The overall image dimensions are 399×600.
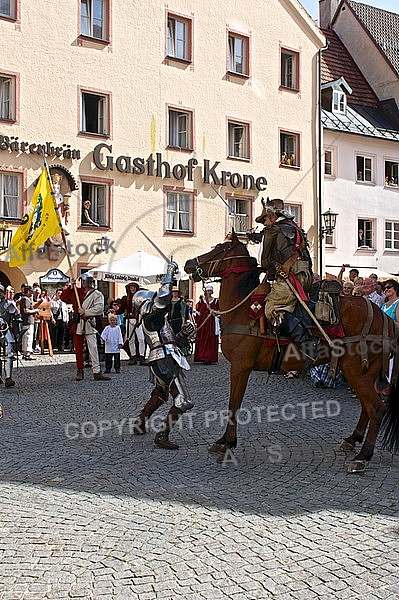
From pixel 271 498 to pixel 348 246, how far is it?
26.9m

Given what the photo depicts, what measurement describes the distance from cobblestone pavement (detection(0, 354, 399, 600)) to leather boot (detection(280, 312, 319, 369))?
3.64 feet

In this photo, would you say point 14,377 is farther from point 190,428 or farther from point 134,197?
point 134,197

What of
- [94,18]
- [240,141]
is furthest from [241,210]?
[94,18]

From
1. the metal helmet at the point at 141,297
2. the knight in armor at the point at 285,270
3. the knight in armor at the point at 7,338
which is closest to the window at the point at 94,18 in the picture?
the knight in armor at the point at 7,338

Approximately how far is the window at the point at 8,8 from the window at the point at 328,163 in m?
14.7

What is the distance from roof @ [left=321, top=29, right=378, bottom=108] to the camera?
35.7 metres

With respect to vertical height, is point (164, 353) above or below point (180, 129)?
below

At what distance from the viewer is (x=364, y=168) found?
33.3 meters

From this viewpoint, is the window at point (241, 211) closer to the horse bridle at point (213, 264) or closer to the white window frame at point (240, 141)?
the white window frame at point (240, 141)

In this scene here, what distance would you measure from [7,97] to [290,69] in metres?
12.9

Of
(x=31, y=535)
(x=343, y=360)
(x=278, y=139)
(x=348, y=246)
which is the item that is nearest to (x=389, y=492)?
(x=343, y=360)

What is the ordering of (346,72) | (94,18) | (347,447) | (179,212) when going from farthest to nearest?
(346,72), (179,212), (94,18), (347,447)

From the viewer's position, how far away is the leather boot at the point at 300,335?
7.70 metres

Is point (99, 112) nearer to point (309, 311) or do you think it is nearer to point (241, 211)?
point (241, 211)
